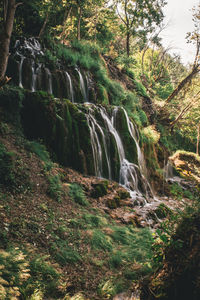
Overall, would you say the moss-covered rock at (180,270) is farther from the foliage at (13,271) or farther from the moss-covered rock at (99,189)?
the moss-covered rock at (99,189)

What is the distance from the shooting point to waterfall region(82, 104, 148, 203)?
8.97 meters

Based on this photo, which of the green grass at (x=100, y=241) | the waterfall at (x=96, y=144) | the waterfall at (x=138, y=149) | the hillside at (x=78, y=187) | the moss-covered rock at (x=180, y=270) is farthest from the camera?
the waterfall at (x=138, y=149)

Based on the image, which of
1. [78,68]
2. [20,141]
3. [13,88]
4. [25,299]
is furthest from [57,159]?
[78,68]

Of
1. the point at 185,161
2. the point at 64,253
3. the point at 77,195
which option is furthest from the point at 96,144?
the point at 185,161

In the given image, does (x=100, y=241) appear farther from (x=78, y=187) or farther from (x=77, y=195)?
(x=78, y=187)

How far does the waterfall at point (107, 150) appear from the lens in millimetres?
8969

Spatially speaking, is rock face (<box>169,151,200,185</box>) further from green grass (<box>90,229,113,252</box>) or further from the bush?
the bush

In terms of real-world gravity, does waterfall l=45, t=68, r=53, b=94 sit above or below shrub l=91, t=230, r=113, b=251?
above

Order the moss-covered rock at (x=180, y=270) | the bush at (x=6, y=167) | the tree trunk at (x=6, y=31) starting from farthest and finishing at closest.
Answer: the tree trunk at (x=6, y=31), the bush at (x=6, y=167), the moss-covered rock at (x=180, y=270)

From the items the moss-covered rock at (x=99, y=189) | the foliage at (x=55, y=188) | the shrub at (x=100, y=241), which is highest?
the foliage at (x=55, y=188)

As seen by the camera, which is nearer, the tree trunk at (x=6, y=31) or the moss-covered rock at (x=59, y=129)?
the tree trunk at (x=6, y=31)

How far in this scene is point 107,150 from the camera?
31.7 ft

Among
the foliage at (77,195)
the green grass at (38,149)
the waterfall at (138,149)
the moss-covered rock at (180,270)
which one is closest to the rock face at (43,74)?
the waterfall at (138,149)

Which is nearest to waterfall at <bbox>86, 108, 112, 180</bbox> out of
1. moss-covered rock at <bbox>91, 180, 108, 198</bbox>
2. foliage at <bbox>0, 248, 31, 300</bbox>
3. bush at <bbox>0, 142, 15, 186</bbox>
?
moss-covered rock at <bbox>91, 180, 108, 198</bbox>
